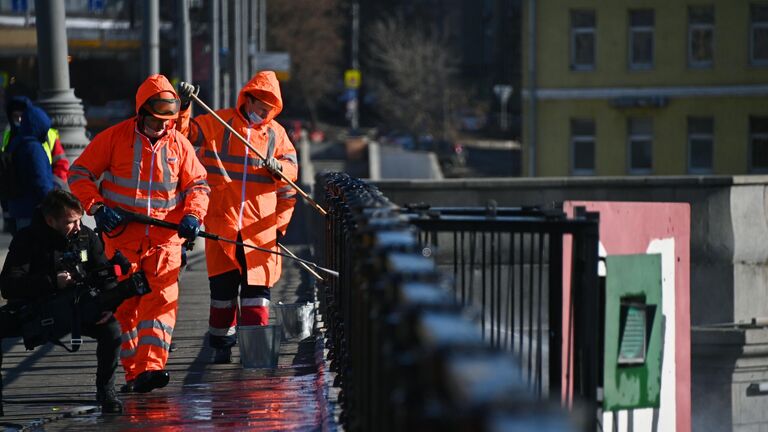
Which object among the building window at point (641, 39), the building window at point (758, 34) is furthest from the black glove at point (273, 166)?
the building window at point (758, 34)

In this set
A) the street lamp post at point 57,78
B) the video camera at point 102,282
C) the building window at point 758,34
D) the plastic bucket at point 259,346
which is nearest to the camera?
the video camera at point 102,282

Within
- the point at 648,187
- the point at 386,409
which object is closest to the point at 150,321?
the point at 386,409

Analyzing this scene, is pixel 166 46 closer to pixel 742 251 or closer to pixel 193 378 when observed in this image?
pixel 742 251

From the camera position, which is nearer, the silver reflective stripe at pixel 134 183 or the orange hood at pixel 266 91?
the silver reflective stripe at pixel 134 183

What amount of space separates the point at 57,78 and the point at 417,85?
73.6m

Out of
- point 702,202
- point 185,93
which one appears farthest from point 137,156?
point 702,202

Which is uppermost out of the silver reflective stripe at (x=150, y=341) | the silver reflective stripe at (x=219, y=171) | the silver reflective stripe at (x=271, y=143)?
the silver reflective stripe at (x=271, y=143)

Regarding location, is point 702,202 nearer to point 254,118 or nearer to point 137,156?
point 254,118

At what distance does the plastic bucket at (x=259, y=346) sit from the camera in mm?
9094

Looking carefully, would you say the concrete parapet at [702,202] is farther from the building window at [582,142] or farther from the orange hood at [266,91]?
the building window at [582,142]

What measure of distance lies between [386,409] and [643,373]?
536cm

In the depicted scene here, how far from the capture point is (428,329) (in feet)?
10.2

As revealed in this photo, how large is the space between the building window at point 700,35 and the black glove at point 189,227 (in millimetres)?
43380

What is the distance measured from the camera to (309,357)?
390 inches
